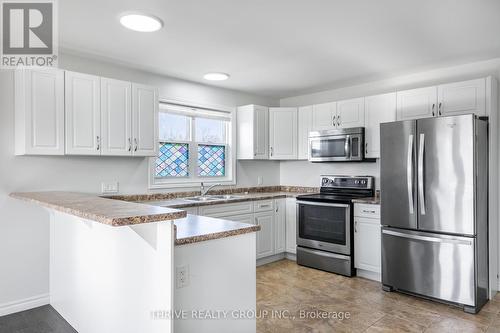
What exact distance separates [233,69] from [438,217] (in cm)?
261

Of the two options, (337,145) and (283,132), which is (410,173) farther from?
(283,132)

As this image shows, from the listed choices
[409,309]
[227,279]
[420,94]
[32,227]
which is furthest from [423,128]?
[32,227]

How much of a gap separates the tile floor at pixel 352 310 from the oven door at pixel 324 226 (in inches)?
16.8

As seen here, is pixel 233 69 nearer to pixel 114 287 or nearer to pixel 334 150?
pixel 334 150

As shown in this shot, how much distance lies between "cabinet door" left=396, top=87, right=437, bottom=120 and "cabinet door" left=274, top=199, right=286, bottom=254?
6.14 feet

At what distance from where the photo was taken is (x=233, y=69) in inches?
151

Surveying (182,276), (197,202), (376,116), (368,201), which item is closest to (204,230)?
(182,276)

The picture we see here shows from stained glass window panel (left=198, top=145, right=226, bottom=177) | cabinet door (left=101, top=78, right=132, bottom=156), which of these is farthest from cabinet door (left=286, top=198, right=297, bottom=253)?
cabinet door (left=101, top=78, right=132, bottom=156)

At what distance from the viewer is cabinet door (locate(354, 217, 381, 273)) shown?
3.74 m

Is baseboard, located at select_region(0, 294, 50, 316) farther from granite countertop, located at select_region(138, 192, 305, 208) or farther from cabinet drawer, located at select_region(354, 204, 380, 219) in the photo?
cabinet drawer, located at select_region(354, 204, 380, 219)

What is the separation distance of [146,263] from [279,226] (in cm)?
305

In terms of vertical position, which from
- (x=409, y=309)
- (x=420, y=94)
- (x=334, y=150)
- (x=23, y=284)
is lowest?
(x=409, y=309)

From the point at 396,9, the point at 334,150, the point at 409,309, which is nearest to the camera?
the point at 396,9

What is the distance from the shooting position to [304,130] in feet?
15.9
